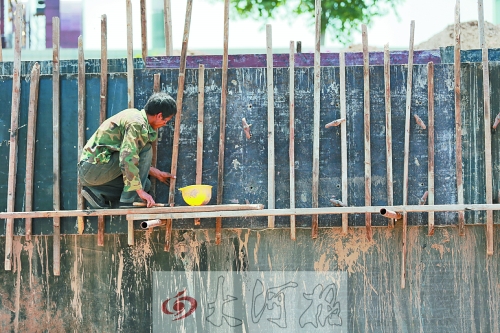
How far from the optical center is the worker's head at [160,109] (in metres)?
5.72

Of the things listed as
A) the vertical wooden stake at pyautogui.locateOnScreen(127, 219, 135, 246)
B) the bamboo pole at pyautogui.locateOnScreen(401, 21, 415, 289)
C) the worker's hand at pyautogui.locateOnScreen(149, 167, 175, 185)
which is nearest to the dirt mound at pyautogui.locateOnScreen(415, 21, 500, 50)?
the bamboo pole at pyautogui.locateOnScreen(401, 21, 415, 289)

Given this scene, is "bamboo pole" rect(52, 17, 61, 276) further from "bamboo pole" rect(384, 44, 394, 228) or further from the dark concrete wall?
"bamboo pole" rect(384, 44, 394, 228)

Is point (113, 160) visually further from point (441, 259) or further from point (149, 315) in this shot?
point (441, 259)

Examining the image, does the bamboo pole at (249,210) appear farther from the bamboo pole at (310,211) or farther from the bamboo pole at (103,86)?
the bamboo pole at (103,86)

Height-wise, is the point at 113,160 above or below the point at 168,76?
below

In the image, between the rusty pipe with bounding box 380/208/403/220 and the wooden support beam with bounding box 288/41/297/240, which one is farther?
the wooden support beam with bounding box 288/41/297/240

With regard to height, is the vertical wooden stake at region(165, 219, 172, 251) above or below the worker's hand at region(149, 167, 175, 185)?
below

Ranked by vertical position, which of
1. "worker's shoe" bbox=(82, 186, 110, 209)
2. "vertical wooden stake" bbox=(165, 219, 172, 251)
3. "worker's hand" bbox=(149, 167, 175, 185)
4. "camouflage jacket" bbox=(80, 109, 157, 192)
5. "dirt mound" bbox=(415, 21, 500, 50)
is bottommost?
"vertical wooden stake" bbox=(165, 219, 172, 251)

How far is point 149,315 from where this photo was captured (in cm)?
615

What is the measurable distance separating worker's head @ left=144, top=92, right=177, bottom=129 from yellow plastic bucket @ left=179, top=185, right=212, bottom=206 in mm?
629

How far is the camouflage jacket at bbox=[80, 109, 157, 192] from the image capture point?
556 cm

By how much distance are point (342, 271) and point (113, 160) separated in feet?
7.66

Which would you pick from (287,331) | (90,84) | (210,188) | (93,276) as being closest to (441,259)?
(287,331)

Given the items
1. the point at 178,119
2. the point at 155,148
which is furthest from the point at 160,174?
the point at 178,119
